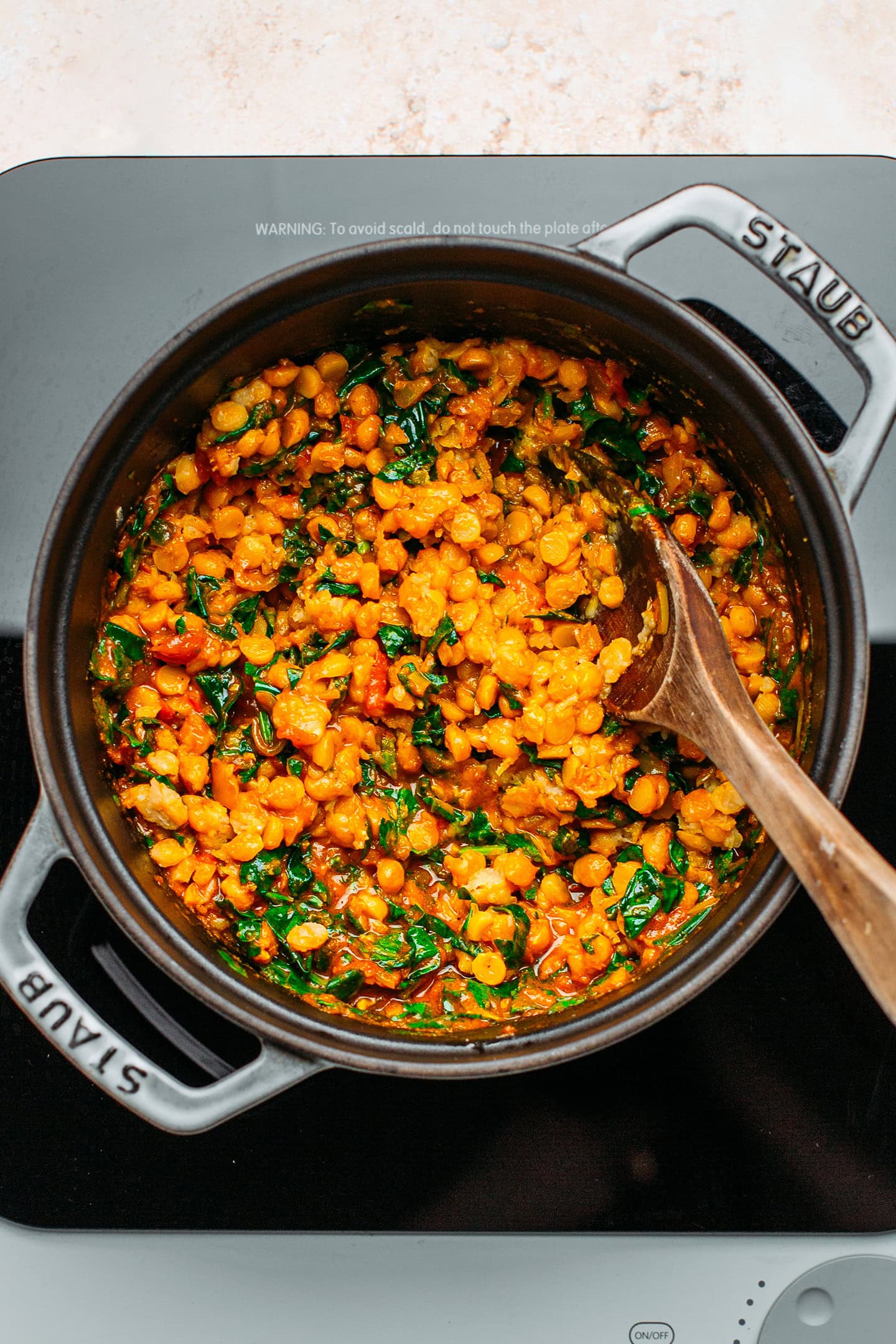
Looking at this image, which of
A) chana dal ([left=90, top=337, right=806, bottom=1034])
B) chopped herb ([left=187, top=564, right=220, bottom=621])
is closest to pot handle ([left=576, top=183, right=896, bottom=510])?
chana dal ([left=90, top=337, right=806, bottom=1034])

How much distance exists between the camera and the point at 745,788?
1563mm

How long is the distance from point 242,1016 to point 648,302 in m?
1.37

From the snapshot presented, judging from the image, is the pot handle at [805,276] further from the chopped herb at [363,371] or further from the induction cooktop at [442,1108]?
the chopped herb at [363,371]

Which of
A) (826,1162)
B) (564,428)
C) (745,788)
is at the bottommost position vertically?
(826,1162)

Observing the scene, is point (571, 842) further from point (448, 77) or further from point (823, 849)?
point (448, 77)

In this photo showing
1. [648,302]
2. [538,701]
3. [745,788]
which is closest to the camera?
[745,788]

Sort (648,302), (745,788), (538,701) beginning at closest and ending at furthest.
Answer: (745,788) → (648,302) → (538,701)

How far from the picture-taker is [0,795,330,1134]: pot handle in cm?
152

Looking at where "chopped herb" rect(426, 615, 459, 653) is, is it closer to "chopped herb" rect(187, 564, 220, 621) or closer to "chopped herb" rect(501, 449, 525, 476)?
"chopped herb" rect(501, 449, 525, 476)

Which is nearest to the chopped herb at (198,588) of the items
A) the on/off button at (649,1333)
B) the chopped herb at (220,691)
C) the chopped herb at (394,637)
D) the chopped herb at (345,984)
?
the chopped herb at (220,691)

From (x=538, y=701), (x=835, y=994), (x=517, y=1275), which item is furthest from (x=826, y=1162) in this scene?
(x=538, y=701)

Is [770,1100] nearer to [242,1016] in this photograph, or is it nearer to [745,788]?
[745,788]

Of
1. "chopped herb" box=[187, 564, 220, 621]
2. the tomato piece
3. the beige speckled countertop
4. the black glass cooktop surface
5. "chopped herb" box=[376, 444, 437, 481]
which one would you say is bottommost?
the black glass cooktop surface

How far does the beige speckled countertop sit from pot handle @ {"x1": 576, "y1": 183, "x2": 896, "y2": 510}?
1.98 ft
